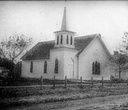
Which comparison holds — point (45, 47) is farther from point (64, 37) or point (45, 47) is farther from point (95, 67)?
point (95, 67)

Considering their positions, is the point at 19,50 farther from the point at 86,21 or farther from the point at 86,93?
the point at 86,93

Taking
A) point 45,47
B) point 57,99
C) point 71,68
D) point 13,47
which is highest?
point 45,47

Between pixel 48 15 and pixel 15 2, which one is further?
pixel 48 15

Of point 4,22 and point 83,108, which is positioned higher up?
point 4,22

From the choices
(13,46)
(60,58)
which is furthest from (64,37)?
(13,46)

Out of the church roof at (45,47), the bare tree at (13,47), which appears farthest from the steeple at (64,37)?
the bare tree at (13,47)

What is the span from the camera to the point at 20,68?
38.8 metres

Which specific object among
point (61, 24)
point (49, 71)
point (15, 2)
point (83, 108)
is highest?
point (61, 24)

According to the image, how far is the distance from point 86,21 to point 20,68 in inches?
832

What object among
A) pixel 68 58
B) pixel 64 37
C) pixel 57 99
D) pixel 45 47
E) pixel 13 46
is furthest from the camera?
pixel 45 47

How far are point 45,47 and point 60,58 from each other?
6192mm

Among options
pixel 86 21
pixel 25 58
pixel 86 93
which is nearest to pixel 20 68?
pixel 25 58

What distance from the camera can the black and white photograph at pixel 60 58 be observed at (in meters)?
12.5

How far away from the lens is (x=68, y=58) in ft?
94.6
